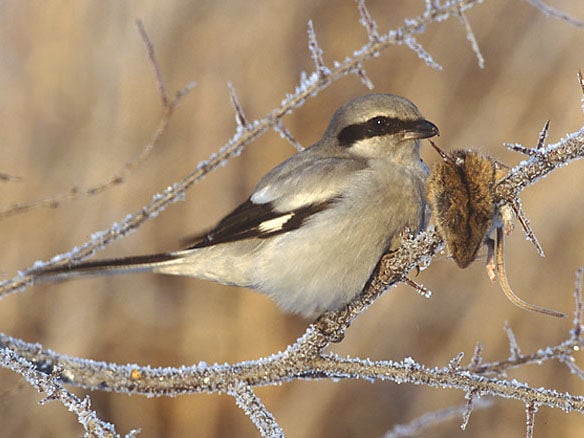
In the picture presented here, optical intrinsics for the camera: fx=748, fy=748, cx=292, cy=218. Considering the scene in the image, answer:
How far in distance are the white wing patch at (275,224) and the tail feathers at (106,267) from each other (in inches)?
11.8

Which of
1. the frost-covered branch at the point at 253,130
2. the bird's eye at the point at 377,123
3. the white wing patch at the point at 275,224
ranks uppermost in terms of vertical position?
the bird's eye at the point at 377,123

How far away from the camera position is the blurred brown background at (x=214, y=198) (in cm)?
384

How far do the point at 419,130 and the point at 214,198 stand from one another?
1868mm

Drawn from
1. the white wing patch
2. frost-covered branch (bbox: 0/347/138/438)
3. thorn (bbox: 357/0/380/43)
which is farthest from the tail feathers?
thorn (bbox: 357/0/380/43)

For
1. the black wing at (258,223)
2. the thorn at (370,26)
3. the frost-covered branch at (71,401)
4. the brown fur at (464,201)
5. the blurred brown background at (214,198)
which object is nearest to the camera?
the frost-covered branch at (71,401)

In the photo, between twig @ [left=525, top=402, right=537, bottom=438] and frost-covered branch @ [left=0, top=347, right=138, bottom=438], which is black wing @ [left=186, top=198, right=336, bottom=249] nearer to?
twig @ [left=525, top=402, right=537, bottom=438]

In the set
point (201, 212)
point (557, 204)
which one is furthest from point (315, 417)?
point (557, 204)

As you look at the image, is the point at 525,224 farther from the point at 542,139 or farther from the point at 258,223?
the point at 258,223

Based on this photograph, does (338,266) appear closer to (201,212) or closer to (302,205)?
(302,205)

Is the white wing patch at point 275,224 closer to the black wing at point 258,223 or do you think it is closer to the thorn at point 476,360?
the black wing at point 258,223

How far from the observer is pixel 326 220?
7.43 ft

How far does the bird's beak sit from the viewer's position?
236 centimetres

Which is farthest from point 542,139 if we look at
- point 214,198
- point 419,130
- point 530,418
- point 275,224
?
point 214,198

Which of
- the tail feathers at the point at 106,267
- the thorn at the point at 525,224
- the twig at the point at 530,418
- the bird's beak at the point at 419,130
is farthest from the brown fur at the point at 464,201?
the tail feathers at the point at 106,267
